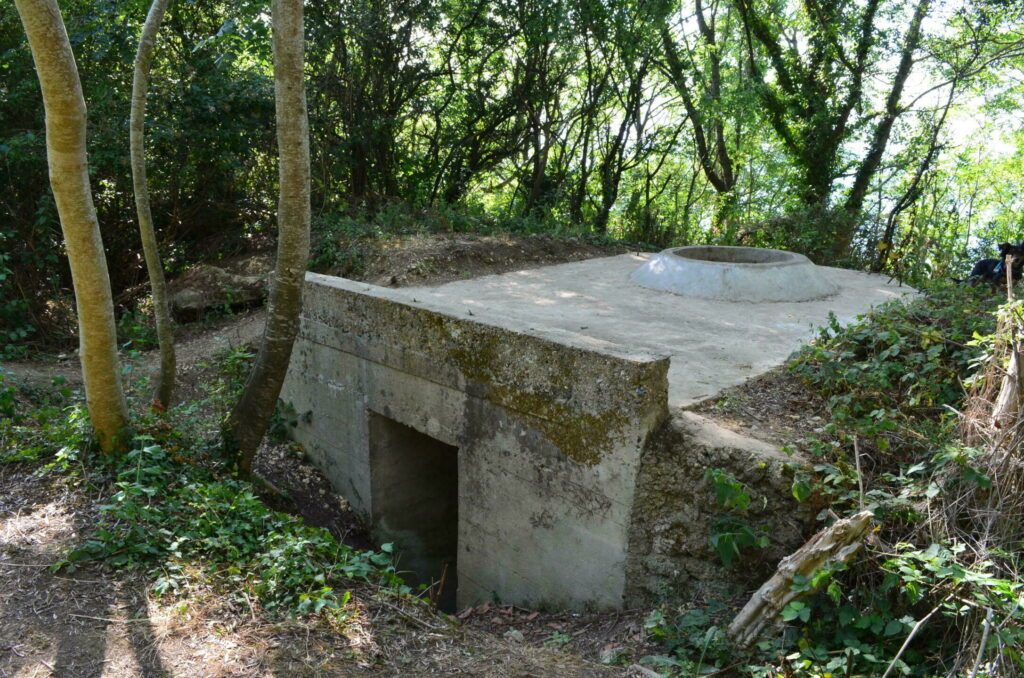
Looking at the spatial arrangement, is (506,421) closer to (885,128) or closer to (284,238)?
(284,238)

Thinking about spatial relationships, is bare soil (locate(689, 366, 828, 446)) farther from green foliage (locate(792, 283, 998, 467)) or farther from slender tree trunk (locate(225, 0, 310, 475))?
slender tree trunk (locate(225, 0, 310, 475))

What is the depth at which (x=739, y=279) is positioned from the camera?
7.50 metres

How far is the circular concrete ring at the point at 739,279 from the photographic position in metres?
7.47

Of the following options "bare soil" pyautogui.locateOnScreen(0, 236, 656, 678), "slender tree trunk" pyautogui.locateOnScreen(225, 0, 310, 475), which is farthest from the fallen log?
"slender tree trunk" pyautogui.locateOnScreen(225, 0, 310, 475)

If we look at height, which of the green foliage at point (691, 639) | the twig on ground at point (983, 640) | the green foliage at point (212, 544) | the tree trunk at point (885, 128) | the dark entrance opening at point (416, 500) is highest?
the tree trunk at point (885, 128)

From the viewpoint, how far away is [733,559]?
4.13 meters

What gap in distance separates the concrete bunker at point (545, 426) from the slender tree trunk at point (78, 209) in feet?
6.46

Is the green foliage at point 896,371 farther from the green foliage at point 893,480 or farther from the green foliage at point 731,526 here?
the green foliage at point 731,526

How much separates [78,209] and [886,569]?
14.0 ft

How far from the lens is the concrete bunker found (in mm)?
4332

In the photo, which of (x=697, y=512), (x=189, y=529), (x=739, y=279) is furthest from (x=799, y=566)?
(x=739, y=279)

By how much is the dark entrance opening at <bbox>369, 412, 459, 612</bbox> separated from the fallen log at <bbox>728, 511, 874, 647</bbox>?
10.6 feet

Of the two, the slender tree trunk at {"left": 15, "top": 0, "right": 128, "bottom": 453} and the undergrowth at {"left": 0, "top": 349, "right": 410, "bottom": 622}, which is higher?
the slender tree trunk at {"left": 15, "top": 0, "right": 128, "bottom": 453}

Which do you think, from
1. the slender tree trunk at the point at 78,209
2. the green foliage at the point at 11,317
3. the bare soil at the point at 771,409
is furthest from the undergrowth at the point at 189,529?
the green foliage at the point at 11,317
